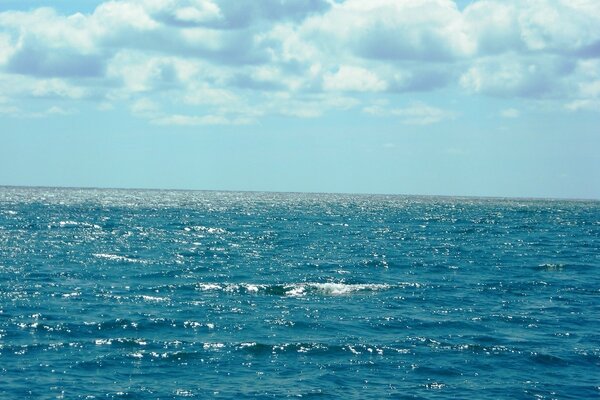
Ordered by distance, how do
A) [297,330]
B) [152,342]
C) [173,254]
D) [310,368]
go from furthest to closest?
[173,254] → [297,330] → [152,342] → [310,368]

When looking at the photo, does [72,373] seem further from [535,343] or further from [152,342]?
[535,343]

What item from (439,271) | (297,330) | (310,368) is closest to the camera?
(310,368)

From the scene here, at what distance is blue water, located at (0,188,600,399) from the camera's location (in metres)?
31.0

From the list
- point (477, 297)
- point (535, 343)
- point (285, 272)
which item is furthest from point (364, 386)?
point (285, 272)

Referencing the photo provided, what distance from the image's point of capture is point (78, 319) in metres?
41.8

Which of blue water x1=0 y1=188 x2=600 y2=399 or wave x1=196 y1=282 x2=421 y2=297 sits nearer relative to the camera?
blue water x1=0 y1=188 x2=600 y2=399

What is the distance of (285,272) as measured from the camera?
64.8 metres

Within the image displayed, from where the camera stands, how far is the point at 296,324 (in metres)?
41.8

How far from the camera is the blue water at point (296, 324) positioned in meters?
31.0

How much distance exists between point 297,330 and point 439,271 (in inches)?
1144

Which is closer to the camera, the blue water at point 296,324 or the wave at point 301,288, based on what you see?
the blue water at point 296,324

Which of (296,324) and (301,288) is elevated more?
(301,288)

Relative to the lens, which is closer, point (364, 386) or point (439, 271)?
point (364, 386)

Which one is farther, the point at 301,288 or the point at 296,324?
the point at 301,288
